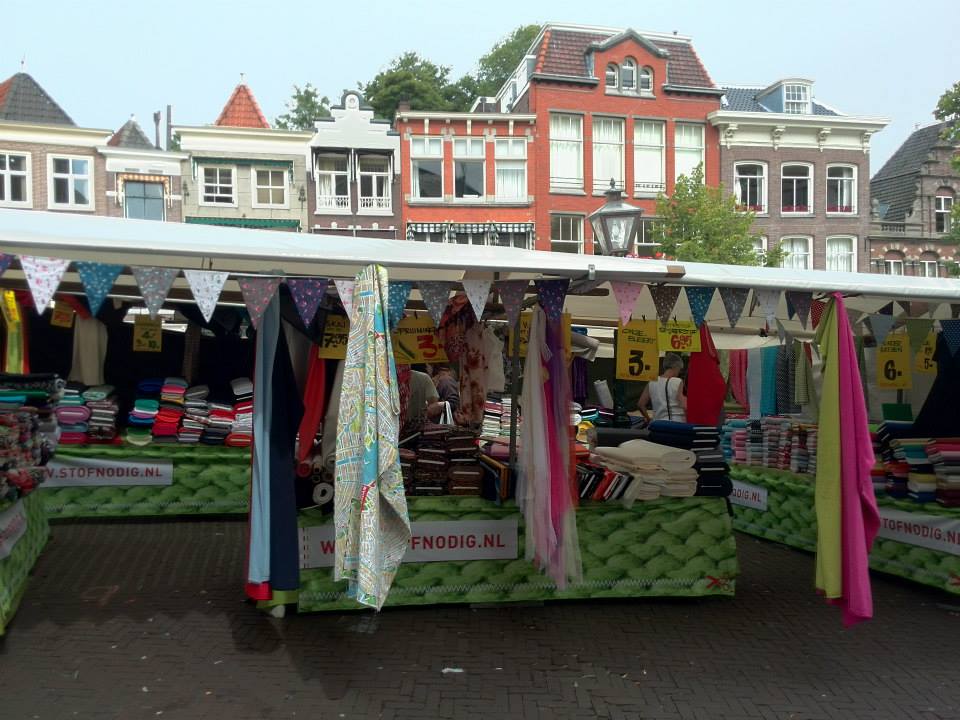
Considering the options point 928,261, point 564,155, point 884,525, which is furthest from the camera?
point 928,261

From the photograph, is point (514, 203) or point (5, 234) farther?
point (514, 203)

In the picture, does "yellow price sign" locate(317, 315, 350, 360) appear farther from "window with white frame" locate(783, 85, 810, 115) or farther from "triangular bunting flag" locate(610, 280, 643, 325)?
"window with white frame" locate(783, 85, 810, 115)

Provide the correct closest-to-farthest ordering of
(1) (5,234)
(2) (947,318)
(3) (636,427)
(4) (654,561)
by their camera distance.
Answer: (1) (5,234)
(4) (654,561)
(2) (947,318)
(3) (636,427)

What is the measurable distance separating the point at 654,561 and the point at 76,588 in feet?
13.5

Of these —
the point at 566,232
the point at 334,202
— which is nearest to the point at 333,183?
the point at 334,202

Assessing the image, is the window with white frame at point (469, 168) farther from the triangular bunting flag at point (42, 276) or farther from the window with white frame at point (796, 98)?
the triangular bunting flag at point (42, 276)

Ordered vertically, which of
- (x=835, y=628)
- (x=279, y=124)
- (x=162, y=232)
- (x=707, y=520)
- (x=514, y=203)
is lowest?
(x=835, y=628)

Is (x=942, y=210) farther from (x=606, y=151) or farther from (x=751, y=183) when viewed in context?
(x=606, y=151)

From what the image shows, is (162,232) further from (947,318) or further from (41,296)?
(947,318)

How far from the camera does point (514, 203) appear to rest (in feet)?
93.0

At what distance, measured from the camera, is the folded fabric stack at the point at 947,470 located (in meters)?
6.12

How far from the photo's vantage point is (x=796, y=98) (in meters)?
32.2

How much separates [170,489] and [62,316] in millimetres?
1928

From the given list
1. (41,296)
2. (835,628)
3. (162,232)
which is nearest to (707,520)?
(835,628)
